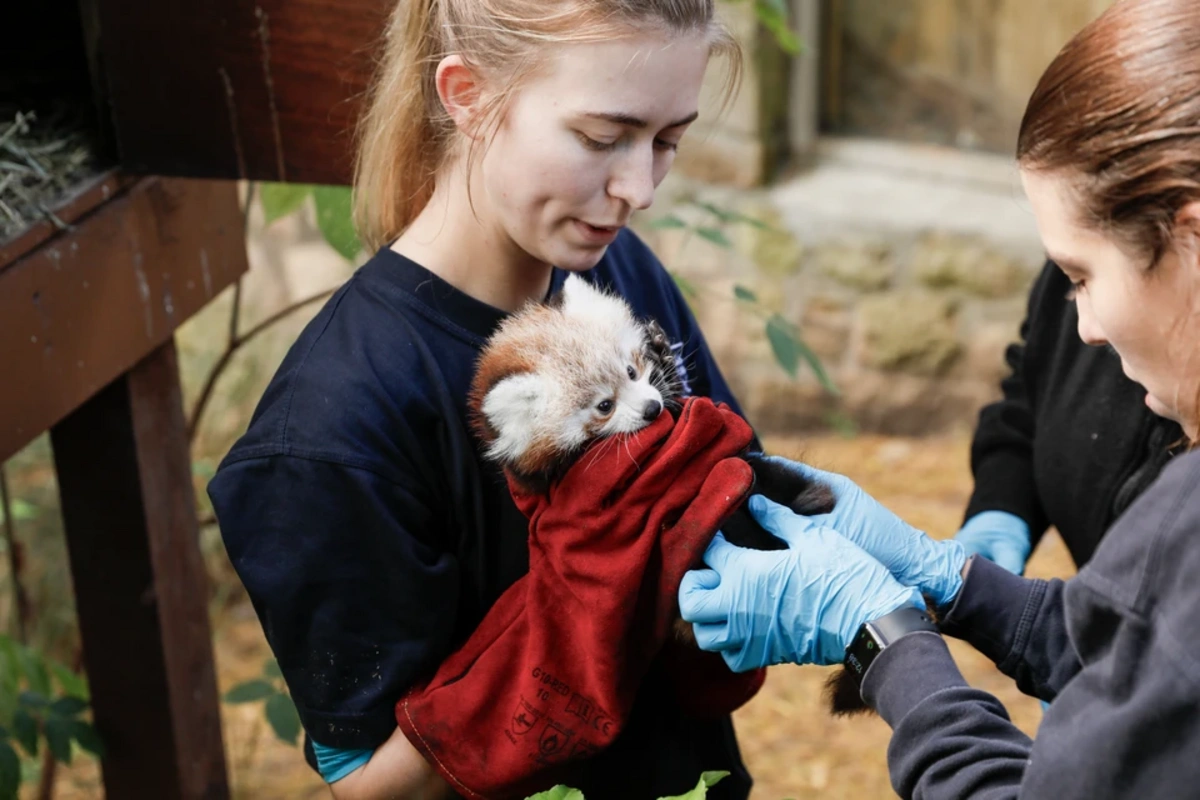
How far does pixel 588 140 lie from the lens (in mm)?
1543

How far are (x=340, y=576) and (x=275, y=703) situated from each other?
1153mm

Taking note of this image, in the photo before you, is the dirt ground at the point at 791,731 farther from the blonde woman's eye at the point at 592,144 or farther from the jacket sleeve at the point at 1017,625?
the blonde woman's eye at the point at 592,144

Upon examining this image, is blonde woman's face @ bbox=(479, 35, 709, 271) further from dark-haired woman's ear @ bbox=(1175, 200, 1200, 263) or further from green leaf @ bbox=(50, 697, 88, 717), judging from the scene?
green leaf @ bbox=(50, 697, 88, 717)

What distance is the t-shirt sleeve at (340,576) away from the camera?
4.92ft

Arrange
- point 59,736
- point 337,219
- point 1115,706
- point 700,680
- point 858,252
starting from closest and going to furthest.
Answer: point 1115,706, point 700,680, point 337,219, point 59,736, point 858,252

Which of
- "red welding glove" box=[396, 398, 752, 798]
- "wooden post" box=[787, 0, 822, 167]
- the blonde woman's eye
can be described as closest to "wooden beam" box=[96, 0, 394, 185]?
the blonde woman's eye

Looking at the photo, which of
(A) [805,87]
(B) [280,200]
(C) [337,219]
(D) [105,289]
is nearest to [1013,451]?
(C) [337,219]

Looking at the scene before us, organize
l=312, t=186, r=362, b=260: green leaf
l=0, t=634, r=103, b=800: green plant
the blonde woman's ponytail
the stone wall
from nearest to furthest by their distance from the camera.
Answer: the blonde woman's ponytail < l=312, t=186, r=362, b=260: green leaf < l=0, t=634, r=103, b=800: green plant < the stone wall

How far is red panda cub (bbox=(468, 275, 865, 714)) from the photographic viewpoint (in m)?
1.51

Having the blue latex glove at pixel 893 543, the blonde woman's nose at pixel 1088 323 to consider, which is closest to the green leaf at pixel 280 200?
the blue latex glove at pixel 893 543

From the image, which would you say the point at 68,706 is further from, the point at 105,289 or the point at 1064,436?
the point at 1064,436

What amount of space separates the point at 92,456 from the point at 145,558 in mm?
225

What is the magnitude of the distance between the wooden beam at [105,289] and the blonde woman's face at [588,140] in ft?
2.59

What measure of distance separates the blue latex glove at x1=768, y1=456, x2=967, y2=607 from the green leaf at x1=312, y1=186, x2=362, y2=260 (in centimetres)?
98
